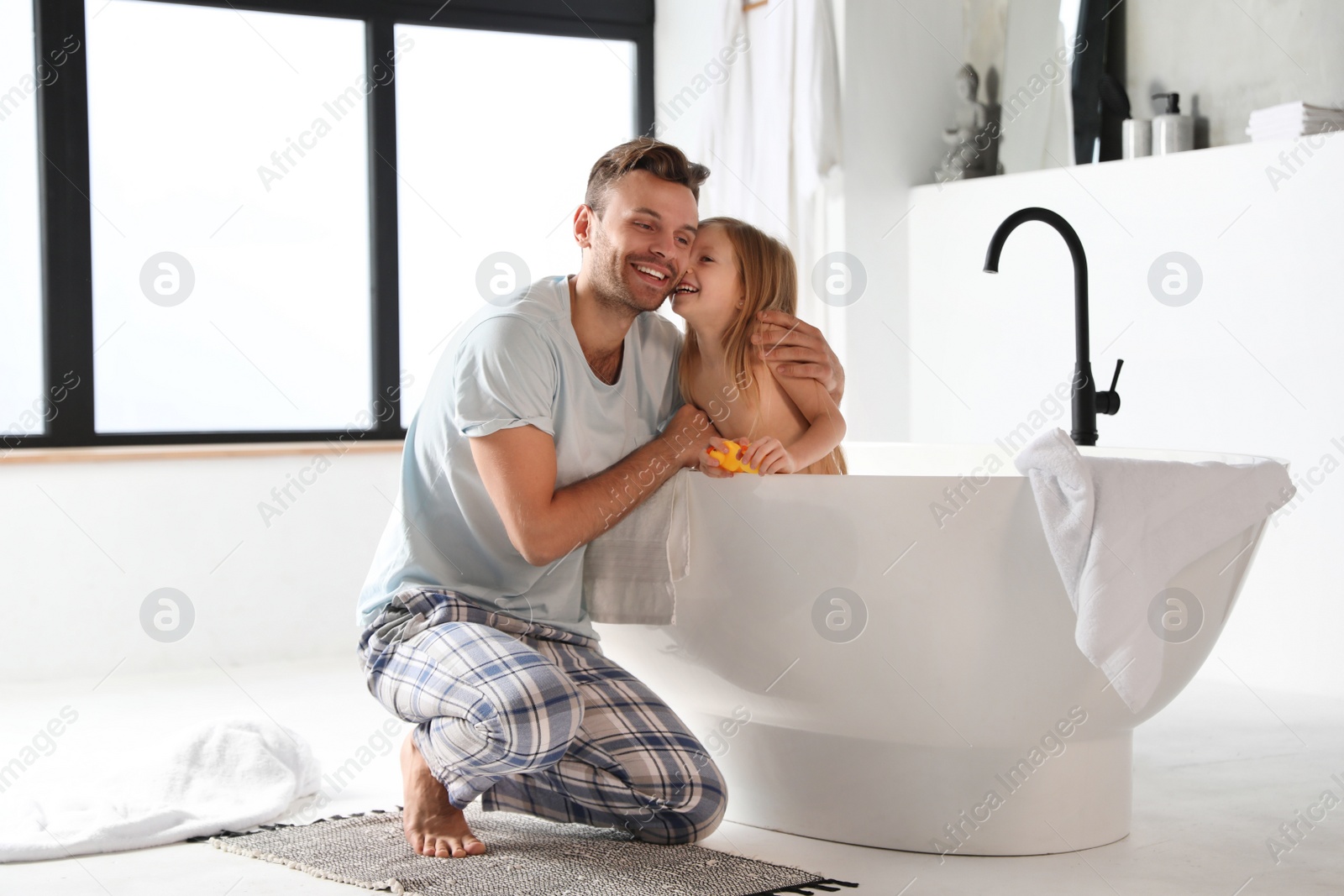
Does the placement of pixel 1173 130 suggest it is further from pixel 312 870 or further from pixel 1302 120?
pixel 312 870

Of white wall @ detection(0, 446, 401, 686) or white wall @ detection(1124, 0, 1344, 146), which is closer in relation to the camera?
white wall @ detection(1124, 0, 1344, 146)

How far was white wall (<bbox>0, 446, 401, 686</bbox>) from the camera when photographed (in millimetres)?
3242

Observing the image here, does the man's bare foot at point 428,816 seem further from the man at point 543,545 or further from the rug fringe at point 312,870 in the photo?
the rug fringe at point 312,870

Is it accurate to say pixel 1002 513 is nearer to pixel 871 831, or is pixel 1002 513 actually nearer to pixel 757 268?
pixel 871 831

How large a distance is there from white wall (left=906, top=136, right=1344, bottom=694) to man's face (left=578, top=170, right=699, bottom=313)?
160 centimetres

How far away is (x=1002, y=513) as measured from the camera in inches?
68.4

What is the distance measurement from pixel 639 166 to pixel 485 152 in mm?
2298

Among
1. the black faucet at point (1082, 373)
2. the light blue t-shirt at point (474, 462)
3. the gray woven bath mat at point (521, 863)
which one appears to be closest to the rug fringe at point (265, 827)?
the gray woven bath mat at point (521, 863)

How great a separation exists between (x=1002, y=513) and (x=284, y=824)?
1.13 m

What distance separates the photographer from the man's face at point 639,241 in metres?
1.93

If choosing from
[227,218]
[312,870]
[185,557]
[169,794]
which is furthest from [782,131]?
[312,870]

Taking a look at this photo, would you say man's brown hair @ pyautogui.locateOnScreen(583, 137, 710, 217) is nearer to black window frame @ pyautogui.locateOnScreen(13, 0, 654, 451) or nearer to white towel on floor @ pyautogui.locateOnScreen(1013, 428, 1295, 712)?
white towel on floor @ pyautogui.locateOnScreen(1013, 428, 1295, 712)

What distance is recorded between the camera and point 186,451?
3.42 m

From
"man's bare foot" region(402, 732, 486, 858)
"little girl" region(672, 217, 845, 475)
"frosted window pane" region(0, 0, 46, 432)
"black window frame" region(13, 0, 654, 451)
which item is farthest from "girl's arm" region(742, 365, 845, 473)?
"frosted window pane" region(0, 0, 46, 432)
